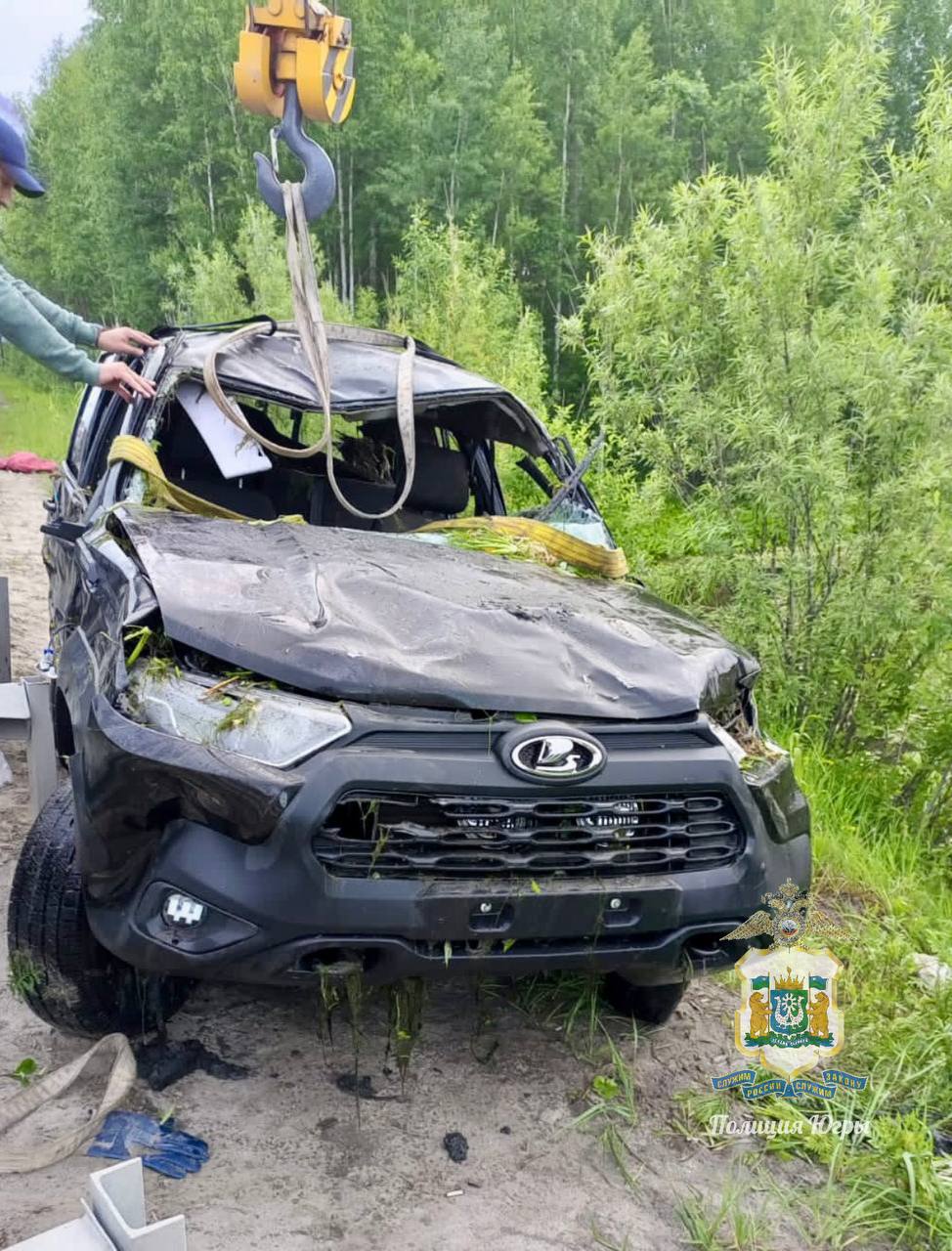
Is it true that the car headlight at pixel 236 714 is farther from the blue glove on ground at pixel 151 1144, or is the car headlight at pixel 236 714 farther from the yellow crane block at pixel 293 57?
the yellow crane block at pixel 293 57

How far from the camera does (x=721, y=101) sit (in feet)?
85.3

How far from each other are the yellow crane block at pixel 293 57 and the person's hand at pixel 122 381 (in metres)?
1.61

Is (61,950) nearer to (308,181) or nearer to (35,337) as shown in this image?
(35,337)

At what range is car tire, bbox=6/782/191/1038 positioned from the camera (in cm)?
238

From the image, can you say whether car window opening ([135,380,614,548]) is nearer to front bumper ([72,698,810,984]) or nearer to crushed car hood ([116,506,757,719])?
crushed car hood ([116,506,757,719])

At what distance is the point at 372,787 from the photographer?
204 centimetres

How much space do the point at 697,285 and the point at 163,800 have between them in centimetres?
471

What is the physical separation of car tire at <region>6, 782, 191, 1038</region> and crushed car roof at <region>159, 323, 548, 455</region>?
1618 millimetres

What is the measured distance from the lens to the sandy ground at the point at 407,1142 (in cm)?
211

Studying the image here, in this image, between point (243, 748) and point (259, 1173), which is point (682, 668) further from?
point (259, 1173)

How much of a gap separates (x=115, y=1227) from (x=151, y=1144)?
2.27ft

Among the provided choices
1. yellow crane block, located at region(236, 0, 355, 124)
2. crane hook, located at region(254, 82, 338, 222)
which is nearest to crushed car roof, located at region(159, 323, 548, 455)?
crane hook, located at region(254, 82, 338, 222)

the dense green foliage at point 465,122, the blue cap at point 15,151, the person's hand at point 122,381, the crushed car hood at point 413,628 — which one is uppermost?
the dense green foliage at point 465,122

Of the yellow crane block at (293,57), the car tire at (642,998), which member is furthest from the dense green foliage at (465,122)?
the car tire at (642,998)
